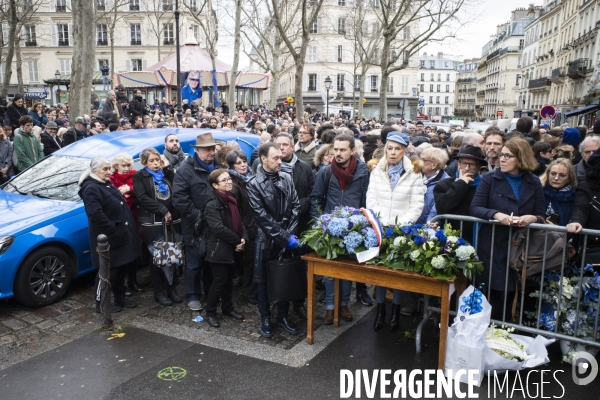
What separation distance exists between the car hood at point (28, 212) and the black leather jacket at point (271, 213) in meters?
2.60

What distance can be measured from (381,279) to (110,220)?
3.21 m

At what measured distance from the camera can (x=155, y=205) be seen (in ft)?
19.9

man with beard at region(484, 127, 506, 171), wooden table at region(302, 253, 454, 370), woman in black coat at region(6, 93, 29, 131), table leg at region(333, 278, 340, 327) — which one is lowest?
table leg at region(333, 278, 340, 327)

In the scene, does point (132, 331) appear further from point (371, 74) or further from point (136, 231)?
point (371, 74)

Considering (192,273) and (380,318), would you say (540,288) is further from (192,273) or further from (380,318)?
(192,273)

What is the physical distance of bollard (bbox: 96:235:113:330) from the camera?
5391mm

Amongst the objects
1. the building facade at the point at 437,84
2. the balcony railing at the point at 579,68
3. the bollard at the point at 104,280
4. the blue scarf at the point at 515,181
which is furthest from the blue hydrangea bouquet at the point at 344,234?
the building facade at the point at 437,84

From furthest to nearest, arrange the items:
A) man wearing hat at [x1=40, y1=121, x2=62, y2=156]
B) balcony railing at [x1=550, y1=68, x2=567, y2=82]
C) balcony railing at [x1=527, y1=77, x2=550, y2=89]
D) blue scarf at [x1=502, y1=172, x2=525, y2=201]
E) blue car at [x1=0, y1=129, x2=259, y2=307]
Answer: balcony railing at [x1=527, y1=77, x2=550, y2=89]
balcony railing at [x1=550, y1=68, x2=567, y2=82]
man wearing hat at [x1=40, y1=121, x2=62, y2=156]
blue car at [x1=0, y1=129, x2=259, y2=307]
blue scarf at [x1=502, y1=172, x2=525, y2=201]

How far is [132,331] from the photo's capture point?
5.41m

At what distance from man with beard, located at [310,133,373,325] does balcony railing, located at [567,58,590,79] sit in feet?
159

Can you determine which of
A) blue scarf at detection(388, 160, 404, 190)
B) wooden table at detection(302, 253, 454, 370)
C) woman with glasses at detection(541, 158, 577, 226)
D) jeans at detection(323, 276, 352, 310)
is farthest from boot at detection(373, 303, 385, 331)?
woman with glasses at detection(541, 158, 577, 226)

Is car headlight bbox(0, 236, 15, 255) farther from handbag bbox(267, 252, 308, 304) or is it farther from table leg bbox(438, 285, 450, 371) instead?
table leg bbox(438, 285, 450, 371)

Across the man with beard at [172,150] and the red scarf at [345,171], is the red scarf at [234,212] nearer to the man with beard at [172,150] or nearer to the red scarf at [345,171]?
the red scarf at [345,171]

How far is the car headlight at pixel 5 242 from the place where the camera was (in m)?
5.46
